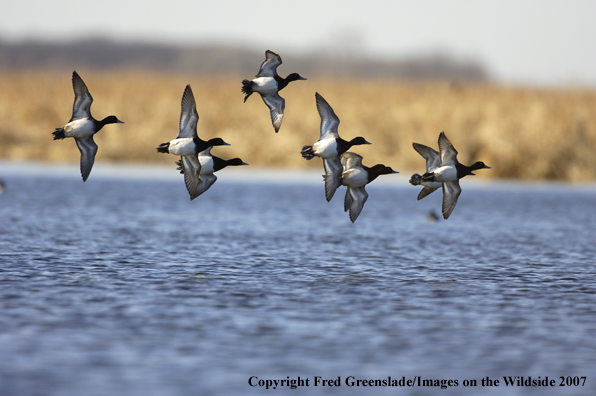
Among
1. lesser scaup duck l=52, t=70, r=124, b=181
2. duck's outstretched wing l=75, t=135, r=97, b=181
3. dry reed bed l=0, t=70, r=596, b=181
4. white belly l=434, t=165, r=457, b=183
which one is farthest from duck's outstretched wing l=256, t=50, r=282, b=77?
dry reed bed l=0, t=70, r=596, b=181

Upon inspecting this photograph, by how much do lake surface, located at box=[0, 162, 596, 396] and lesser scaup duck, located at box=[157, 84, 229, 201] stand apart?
76.7 inches

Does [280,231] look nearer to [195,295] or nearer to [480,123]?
[195,295]

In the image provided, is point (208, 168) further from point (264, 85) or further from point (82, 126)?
point (82, 126)

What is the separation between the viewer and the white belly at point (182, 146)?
35.8 feet

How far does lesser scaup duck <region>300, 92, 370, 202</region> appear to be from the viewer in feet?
36.7

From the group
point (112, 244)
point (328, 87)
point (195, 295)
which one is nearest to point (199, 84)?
point (328, 87)

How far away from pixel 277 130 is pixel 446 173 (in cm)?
250

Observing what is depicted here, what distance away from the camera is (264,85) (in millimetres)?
11359

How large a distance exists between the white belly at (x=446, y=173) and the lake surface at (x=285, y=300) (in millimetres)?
1968

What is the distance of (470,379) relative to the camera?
901cm

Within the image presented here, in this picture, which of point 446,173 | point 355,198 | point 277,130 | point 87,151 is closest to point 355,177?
point 355,198

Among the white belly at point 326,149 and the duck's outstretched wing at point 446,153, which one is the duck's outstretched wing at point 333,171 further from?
the duck's outstretched wing at point 446,153

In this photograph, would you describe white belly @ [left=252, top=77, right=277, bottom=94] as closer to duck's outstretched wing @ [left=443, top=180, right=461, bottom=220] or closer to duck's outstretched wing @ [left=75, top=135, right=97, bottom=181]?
duck's outstretched wing @ [left=75, top=135, right=97, bottom=181]

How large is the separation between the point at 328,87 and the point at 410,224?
17.7 meters
